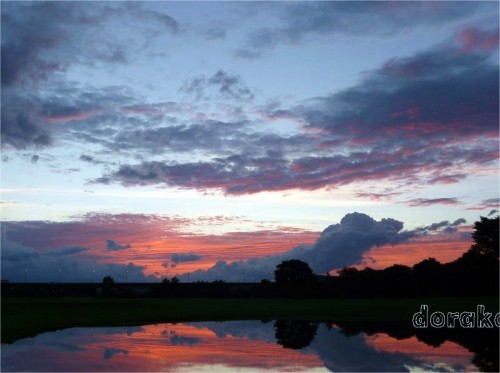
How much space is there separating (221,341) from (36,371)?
13778 mm

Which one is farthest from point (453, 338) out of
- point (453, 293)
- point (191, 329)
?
point (453, 293)

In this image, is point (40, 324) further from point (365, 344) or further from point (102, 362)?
point (365, 344)

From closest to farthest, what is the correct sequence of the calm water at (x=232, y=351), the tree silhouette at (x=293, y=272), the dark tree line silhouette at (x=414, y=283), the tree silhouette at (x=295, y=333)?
the calm water at (x=232, y=351), the tree silhouette at (x=295, y=333), the dark tree line silhouette at (x=414, y=283), the tree silhouette at (x=293, y=272)

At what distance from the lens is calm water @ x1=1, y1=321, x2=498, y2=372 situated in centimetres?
2625

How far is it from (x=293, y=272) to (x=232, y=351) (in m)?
155

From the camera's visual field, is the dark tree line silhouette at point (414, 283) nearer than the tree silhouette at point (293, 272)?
Yes

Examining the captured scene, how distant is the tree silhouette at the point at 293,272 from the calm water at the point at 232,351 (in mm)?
140592

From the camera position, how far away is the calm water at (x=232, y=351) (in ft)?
86.1

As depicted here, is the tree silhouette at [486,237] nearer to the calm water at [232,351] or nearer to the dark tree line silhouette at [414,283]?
the dark tree line silhouette at [414,283]

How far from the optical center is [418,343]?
112ft

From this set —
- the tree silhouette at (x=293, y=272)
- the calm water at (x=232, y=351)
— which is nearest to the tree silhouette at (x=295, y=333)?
the calm water at (x=232, y=351)

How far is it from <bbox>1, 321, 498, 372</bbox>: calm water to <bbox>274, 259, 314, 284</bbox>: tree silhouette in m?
141

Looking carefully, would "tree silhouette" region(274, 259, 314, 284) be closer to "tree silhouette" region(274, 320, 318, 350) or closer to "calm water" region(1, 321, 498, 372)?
"tree silhouette" region(274, 320, 318, 350)

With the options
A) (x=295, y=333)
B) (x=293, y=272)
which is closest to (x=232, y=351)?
(x=295, y=333)
